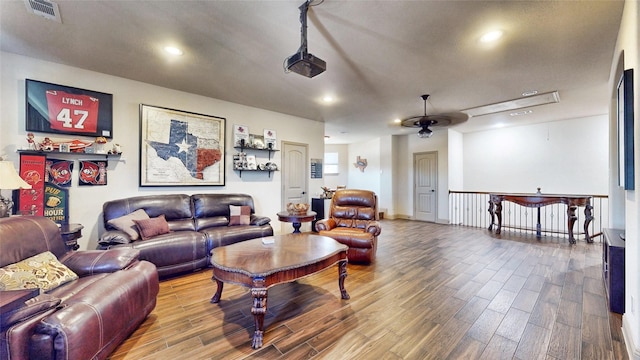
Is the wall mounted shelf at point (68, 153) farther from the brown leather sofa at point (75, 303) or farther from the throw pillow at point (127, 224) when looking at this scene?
the brown leather sofa at point (75, 303)

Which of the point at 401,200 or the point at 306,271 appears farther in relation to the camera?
the point at 401,200

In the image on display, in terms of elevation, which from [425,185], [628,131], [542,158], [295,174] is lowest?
[425,185]

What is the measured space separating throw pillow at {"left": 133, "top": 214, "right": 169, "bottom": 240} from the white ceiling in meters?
2.01

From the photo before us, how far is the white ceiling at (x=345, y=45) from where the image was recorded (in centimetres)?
219

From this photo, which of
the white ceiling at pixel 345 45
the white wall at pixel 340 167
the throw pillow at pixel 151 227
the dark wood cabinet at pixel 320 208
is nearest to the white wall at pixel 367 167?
the white wall at pixel 340 167

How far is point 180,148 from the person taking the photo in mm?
4160

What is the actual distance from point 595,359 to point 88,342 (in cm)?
328

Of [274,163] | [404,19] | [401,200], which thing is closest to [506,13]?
[404,19]

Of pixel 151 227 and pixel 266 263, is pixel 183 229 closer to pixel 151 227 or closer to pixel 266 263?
pixel 151 227

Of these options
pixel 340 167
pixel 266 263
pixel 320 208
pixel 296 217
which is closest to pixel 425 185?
pixel 340 167

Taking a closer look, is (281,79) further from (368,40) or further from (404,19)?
(404,19)

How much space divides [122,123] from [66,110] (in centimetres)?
58

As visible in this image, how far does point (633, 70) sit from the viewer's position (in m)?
1.77

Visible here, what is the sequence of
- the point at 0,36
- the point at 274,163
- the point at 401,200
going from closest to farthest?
the point at 0,36 → the point at 274,163 → the point at 401,200
